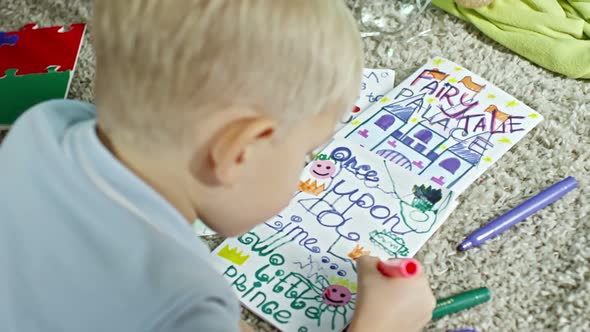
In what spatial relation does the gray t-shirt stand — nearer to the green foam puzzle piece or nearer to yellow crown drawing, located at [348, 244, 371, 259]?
yellow crown drawing, located at [348, 244, 371, 259]

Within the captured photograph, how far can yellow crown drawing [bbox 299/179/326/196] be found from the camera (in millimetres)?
715

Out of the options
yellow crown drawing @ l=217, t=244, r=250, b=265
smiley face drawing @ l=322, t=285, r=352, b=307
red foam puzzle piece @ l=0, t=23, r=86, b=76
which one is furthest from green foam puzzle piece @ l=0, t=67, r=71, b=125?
smiley face drawing @ l=322, t=285, r=352, b=307

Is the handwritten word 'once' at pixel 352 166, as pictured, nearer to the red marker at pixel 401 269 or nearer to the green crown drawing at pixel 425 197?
the green crown drawing at pixel 425 197

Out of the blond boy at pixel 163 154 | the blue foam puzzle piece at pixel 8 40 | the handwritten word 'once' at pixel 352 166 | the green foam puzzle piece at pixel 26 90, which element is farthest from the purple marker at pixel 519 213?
the blue foam puzzle piece at pixel 8 40

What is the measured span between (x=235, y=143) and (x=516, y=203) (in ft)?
1.31

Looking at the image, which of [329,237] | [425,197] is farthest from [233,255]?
[425,197]

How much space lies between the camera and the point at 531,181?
74 cm

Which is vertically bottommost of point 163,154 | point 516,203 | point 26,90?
point 516,203

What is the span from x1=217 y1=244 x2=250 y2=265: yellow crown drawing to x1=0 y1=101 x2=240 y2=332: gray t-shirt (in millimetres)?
165

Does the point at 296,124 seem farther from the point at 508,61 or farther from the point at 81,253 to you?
the point at 508,61

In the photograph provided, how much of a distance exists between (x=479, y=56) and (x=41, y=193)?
0.62 metres

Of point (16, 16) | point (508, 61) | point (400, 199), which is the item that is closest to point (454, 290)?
point (400, 199)

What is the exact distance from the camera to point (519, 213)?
69 centimetres

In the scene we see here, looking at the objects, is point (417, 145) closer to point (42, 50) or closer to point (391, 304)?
point (391, 304)
